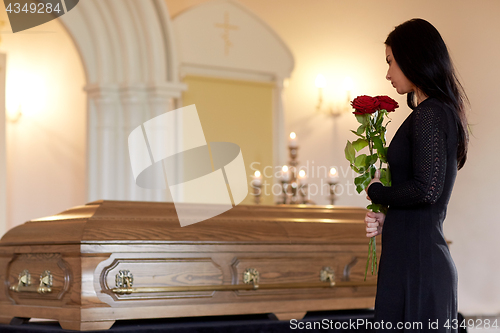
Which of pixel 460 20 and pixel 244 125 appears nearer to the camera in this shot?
pixel 460 20

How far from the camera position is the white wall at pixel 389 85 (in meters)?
5.93

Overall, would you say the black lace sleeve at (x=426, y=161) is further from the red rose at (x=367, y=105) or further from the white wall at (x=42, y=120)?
the white wall at (x=42, y=120)

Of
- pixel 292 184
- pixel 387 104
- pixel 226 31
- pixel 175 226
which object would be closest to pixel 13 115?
pixel 226 31

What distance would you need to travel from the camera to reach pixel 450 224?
607 centimetres

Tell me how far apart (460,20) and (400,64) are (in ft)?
14.6

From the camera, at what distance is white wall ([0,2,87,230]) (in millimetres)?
6832

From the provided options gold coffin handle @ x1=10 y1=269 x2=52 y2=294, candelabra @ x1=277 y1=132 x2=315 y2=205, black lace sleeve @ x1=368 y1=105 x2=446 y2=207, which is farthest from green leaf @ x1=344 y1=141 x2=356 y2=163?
candelabra @ x1=277 y1=132 x2=315 y2=205

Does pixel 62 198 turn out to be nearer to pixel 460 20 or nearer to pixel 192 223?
pixel 192 223

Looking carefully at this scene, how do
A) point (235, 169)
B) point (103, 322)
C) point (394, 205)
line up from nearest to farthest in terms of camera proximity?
point (394, 205) → point (103, 322) → point (235, 169)

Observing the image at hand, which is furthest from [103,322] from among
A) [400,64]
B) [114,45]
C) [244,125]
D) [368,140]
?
[244,125]

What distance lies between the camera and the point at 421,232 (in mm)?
1973

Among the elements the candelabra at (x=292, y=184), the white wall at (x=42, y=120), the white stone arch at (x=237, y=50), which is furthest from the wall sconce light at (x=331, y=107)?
the white wall at (x=42, y=120)

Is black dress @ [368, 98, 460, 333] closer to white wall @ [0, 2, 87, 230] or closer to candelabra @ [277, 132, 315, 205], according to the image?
candelabra @ [277, 132, 315, 205]

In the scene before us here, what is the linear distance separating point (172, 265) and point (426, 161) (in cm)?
155
